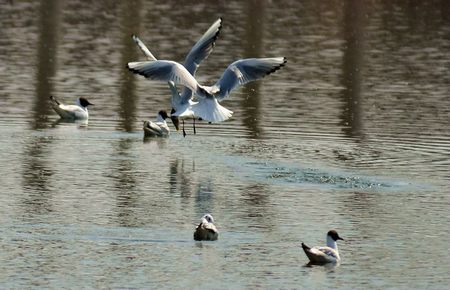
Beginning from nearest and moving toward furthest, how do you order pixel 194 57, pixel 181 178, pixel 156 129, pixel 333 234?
pixel 333 234 < pixel 181 178 < pixel 194 57 < pixel 156 129

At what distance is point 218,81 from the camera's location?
27781 mm

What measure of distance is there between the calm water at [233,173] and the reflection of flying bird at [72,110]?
29 cm

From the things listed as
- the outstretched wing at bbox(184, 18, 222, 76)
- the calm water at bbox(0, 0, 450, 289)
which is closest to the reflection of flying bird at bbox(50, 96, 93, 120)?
the calm water at bbox(0, 0, 450, 289)

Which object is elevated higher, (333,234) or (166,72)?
(166,72)

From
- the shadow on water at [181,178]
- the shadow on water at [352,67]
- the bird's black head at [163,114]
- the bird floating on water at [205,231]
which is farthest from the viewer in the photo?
the shadow on water at [352,67]

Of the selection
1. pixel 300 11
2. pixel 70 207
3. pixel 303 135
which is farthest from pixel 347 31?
pixel 70 207

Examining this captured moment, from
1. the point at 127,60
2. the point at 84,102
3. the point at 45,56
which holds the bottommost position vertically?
the point at 84,102

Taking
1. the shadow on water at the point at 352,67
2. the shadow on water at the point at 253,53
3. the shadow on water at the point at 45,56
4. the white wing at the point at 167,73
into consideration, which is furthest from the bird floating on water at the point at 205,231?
the shadow on water at the point at 45,56

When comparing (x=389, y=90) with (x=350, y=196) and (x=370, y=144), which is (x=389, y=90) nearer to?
(x=370, y=144)

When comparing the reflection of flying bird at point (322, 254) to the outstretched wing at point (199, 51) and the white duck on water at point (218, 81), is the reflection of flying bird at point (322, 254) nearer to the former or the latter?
the white duck on water at point (218, 81)

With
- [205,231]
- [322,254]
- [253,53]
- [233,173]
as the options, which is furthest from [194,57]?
[253,53]

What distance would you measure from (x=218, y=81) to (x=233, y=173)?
1657 mm

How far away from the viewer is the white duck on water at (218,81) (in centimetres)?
2767

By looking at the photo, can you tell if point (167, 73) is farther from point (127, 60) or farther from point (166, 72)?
point (127, 60)
